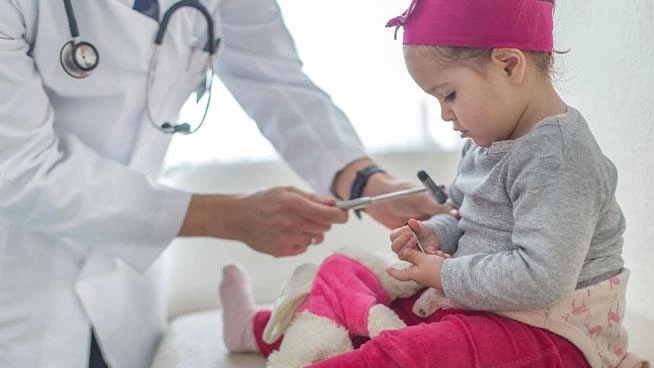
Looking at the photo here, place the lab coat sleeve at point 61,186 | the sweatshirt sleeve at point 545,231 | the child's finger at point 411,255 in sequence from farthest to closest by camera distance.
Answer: the lab coat sleeve at point 61,186, the child's finger at point 411,255, the sweatshirt sleeve at point 545,231

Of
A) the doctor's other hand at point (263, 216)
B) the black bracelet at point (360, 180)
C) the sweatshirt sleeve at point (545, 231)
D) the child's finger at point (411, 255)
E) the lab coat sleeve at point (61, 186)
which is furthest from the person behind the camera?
the black bracelet at point (360, 180)

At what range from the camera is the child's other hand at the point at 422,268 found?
33.0 inches

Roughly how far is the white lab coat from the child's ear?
530 mm

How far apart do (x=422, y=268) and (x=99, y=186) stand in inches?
18.5

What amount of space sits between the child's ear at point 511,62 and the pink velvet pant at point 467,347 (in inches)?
9.9

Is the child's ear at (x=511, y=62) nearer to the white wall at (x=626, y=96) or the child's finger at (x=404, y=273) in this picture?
the white wall at (x=626, y=96)

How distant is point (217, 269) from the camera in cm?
166

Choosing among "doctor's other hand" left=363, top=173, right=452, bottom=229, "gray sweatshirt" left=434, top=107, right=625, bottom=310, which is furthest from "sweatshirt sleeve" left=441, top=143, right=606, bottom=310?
"doctor's other hand" left=363, top=173, right=452, bottom=229

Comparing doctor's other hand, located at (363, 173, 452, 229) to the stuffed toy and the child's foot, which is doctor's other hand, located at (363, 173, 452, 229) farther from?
the child's foot

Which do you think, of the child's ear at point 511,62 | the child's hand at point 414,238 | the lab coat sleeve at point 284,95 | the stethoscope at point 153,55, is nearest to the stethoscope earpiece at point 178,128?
the stethoscope at point 153,55

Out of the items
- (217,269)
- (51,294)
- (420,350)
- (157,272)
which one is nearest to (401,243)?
(420,350)

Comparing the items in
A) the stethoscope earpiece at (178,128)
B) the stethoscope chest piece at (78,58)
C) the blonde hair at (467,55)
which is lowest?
the stethoscope earpiece at (178,128)

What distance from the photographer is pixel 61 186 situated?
1023 mm

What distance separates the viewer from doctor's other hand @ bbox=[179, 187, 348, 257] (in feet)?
3.64
